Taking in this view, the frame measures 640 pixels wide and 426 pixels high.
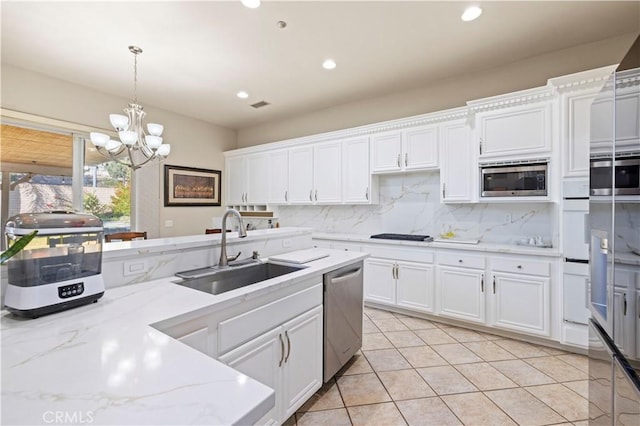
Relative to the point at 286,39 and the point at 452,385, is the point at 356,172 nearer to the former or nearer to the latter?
the point at 286,39

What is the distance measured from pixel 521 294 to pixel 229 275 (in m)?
2.82

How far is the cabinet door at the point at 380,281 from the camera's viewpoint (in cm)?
370

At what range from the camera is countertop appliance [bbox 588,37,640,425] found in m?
1.01

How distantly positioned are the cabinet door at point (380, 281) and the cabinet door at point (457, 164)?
111 cm

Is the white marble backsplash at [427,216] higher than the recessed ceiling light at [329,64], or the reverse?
the recessed ceiling light at [329,64]

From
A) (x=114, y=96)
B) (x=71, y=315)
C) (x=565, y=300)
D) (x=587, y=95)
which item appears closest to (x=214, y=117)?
(x=114, y=96)

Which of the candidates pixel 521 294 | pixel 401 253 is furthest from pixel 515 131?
pixel 401 253

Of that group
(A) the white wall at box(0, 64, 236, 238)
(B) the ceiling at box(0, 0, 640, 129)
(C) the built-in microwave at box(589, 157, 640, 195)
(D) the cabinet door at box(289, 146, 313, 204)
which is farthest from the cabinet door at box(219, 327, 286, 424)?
(A) the white wall at box(0, 64, 236, 238)

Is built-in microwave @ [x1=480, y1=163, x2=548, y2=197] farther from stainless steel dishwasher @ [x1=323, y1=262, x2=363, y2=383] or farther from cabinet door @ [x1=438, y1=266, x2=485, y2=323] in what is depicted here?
stainless steel dishwasher @ [x1=323, y1=262, x2=363, y2=383]

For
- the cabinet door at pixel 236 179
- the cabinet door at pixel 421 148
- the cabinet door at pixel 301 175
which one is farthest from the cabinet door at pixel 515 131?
the cabinet door at pixel 236 179

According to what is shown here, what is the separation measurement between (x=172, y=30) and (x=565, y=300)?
450 cm

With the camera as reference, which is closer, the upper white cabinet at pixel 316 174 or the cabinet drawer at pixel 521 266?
the cabinet drawer at pixel 521 266

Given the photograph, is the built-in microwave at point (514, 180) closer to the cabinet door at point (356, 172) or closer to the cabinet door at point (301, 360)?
the cabinet door at point (356, 172)

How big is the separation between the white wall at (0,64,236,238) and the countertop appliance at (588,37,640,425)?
5.35m
